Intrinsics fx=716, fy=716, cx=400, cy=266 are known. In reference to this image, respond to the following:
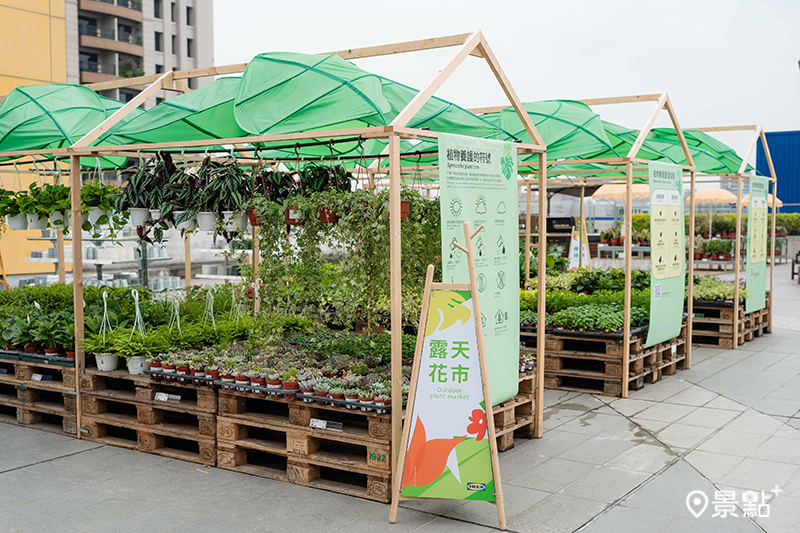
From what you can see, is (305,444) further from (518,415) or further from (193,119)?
(193,119)

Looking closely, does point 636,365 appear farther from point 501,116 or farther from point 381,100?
point 381,100

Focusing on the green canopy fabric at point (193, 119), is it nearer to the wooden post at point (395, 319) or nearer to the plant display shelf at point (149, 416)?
the wooden post at point (395, 319)

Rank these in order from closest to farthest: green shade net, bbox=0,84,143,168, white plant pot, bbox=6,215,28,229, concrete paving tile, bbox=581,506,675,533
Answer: concrete paving tile, bbox=581,506,675,533
green shade net, bbox=0,84,143,168
white plant pot, bbox=6,215,28,229

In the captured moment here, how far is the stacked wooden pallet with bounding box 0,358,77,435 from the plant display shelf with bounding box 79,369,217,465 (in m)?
0.21

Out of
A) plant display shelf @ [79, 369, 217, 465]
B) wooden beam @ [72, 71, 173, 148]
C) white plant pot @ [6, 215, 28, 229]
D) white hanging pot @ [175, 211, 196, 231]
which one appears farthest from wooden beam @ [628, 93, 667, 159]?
white plant pot @ [6, 215, 28, 229]

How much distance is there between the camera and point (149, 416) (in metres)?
5.75

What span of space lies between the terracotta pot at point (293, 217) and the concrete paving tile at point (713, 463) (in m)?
3.50

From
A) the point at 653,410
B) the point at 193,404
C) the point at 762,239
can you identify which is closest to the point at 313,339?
the point at 193,404

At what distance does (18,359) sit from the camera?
21.8ft

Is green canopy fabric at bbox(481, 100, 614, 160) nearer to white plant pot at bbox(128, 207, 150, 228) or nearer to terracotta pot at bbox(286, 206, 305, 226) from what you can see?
terracotta pot at bbox(286, 206, 305, 226)

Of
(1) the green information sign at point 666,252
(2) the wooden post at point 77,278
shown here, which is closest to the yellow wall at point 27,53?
(2) the wooden post at point 77,278

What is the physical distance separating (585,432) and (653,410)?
111 centimetres

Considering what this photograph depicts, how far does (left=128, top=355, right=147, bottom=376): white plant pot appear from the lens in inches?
232

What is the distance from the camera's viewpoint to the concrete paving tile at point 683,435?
5.95 metres
